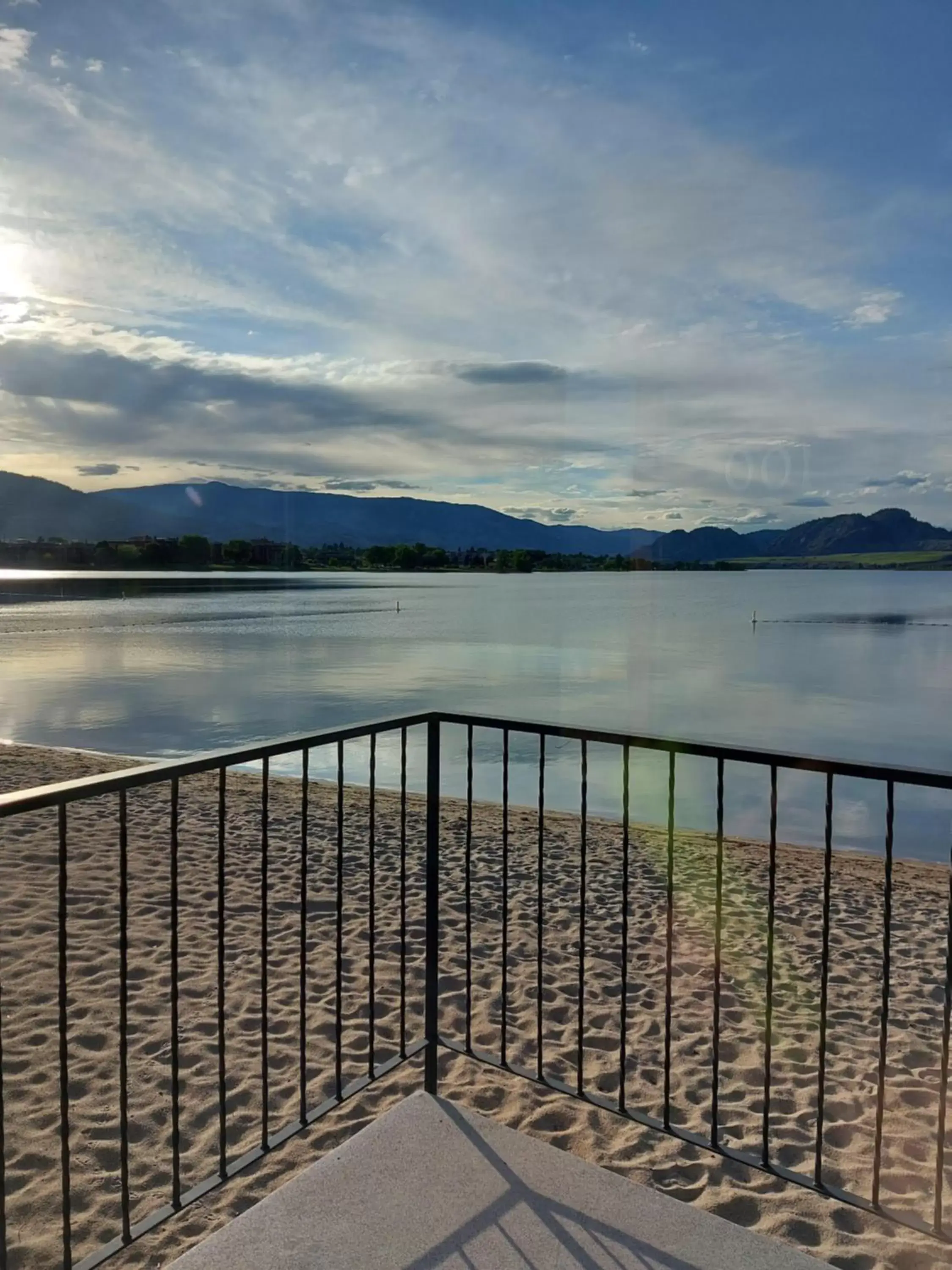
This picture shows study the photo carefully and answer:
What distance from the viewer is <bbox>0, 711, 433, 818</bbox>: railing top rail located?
5.60 ft

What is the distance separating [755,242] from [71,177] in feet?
29.5

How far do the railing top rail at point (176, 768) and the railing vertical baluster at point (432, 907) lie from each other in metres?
0.13

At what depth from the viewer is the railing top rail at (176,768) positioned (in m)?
1.71

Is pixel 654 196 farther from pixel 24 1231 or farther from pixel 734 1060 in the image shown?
pixel 24 1231

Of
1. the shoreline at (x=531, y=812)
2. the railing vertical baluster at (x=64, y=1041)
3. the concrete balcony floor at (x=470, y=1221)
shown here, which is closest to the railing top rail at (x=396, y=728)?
the railing vertical baluster at (x=64, y=1041)

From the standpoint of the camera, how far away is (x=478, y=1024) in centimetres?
415

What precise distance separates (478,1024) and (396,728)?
200cm

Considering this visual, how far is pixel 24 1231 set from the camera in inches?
101

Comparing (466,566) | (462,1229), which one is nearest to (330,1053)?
(462,1229)

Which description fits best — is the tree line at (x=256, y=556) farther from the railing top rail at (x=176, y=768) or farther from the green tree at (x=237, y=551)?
the railing top rail at (x=176, y=768)

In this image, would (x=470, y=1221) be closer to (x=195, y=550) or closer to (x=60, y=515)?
(x=195, y=550)

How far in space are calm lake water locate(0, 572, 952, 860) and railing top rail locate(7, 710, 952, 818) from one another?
81.4 inches

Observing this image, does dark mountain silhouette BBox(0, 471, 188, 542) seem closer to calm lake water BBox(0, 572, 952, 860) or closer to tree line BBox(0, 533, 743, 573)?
tree line BBox(0, 533, 743, 573)

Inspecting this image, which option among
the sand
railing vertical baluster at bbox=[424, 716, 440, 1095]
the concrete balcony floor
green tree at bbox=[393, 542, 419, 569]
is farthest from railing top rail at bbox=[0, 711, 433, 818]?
green tree at bbox=[393, 542, 419, 569]
